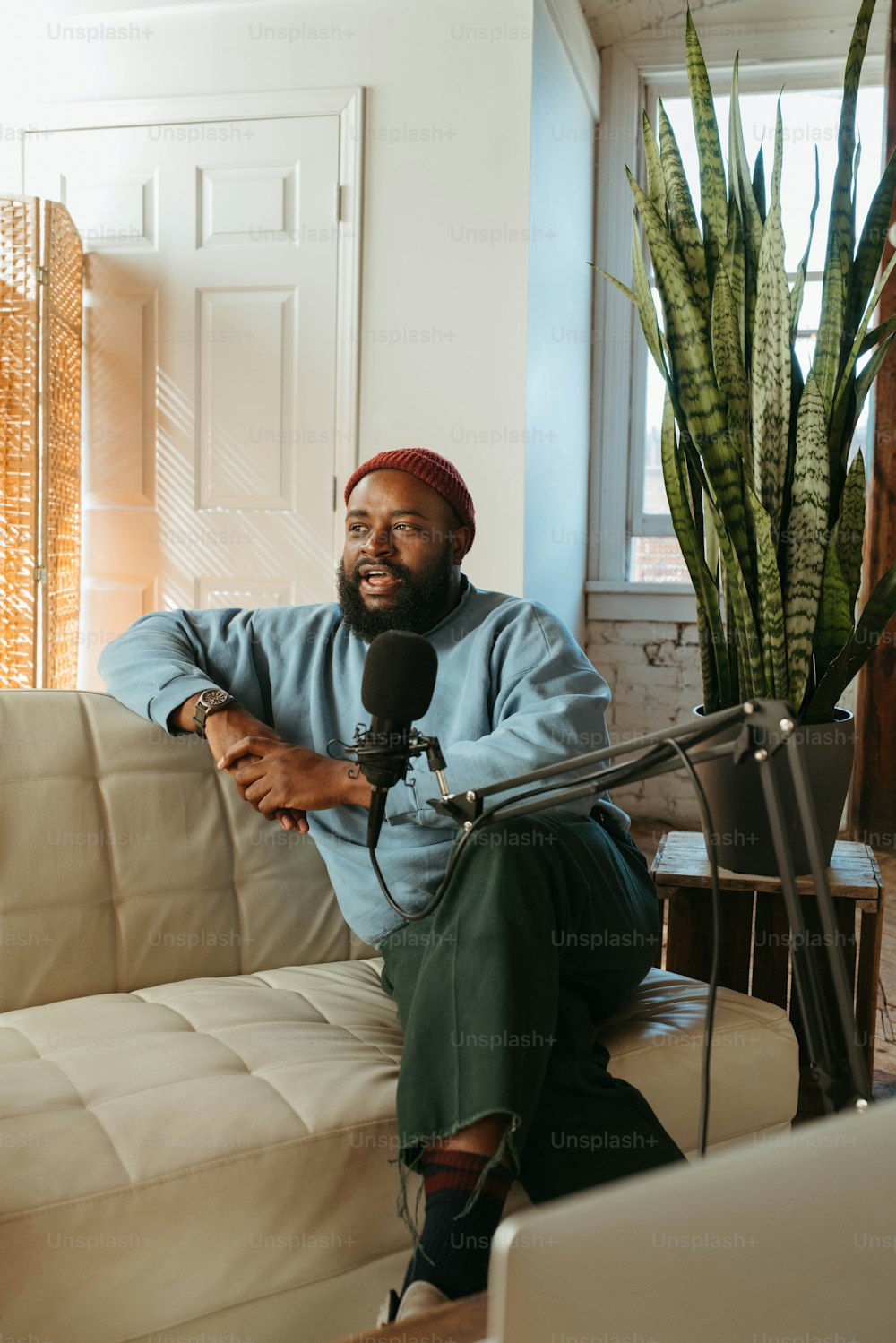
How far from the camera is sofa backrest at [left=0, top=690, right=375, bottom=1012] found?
5.24 ft

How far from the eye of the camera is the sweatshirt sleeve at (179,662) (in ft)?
5.65

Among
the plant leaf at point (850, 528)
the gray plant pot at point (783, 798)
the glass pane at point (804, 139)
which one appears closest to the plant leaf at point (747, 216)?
the plant leaf at point (850, 528)

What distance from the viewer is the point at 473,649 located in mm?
1773

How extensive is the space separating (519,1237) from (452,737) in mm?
1191

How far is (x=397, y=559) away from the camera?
1888 mm

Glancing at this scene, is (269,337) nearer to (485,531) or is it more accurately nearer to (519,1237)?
(485,531)

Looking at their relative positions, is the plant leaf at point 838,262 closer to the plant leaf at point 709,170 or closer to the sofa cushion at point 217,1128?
the plant leaf at point 709,170

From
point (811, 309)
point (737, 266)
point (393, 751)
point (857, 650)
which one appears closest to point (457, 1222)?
point (393, 751)

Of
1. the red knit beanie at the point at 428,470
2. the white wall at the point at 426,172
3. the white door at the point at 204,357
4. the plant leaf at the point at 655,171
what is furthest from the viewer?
the white door at the point at 204,357

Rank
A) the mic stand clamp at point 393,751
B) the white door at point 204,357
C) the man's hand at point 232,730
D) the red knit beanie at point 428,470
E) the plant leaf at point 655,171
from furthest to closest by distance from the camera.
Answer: the white door at point 204,357 → the plant leaf at point 655,171 → the red knit beanie at point 428,470 → the man's hand at point 232,730 → the mic stand clamp at point 393,751

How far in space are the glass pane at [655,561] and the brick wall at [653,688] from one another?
0.74 ft

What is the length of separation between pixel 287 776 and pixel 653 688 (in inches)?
113

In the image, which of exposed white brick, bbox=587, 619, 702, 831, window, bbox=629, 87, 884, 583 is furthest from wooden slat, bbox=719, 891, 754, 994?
window, bbox=629, 87, 884, 583

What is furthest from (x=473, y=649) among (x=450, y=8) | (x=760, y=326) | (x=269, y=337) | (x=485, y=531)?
(x=450, y=8)
